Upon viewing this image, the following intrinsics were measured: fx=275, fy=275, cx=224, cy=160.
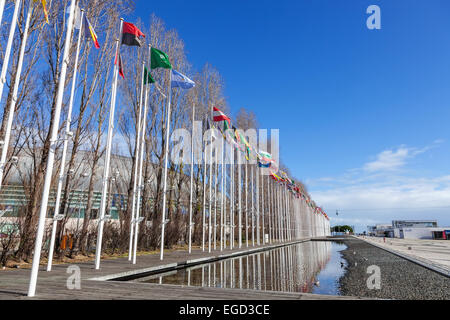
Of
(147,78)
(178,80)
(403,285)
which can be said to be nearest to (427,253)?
(403,285)

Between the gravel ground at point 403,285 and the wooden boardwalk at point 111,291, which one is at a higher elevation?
the wooden boardwalk at point 111,291

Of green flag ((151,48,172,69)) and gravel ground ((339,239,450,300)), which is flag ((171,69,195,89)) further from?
gravel ground ((339,239,450,300))

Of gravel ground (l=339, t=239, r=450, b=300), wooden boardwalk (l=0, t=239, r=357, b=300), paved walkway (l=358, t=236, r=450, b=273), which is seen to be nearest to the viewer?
wooden boardwalk (l=0, t=239, r=357, b=300)

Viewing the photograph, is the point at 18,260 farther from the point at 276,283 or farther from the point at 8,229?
the point at 276,283

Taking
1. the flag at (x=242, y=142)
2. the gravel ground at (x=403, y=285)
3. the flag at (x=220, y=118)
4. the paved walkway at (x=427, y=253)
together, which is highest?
the flag at (x=220, y=118)

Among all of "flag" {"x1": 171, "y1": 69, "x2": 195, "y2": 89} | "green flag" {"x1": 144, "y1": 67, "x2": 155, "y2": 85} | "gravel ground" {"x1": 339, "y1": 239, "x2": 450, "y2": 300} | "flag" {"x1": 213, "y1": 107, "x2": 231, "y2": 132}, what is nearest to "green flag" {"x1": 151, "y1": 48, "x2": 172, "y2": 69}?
"green flag" {"x1": 144, "y1": 67, "x2": 155, "y2": 85}

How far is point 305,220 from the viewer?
6694 cm

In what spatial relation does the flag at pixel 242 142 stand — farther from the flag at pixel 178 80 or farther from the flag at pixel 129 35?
the flag at pixel 129 35

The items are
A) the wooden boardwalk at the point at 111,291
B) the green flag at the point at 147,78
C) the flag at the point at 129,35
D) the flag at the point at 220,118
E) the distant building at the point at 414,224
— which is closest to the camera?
the wooden boardwalk at the point at 111,291

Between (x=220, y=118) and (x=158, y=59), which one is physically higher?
(x=158, y=59)

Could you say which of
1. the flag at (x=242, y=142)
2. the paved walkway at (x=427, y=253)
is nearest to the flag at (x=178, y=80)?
the flag at (x=242, y=142)

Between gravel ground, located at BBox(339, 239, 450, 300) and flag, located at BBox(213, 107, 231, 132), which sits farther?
flag, located at BBox(213, 107, 231, 132)

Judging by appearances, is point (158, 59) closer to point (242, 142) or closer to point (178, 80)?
point (178, 80)
